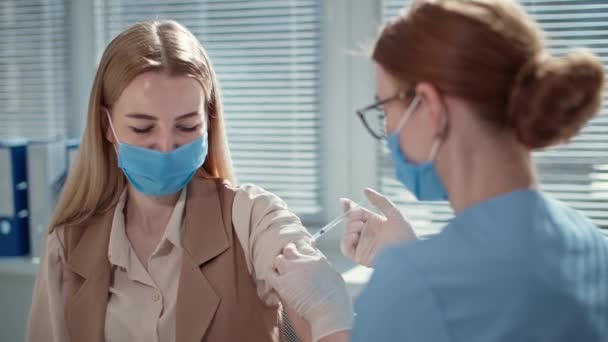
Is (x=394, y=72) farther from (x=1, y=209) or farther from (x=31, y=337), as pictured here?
(x=1, y=209)

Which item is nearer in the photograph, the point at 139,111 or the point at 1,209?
the point at 139,111

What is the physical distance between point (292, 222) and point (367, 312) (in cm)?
61

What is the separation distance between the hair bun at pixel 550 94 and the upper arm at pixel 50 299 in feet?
3.58

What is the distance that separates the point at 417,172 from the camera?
111cm

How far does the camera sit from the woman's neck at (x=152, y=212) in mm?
1710

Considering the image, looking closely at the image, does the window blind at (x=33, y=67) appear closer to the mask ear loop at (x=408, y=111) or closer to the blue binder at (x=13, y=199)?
the blue binder at (x=13, y=199)

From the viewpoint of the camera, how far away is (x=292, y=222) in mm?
1619

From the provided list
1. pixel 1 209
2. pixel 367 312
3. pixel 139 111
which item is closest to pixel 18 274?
pixel 1 209

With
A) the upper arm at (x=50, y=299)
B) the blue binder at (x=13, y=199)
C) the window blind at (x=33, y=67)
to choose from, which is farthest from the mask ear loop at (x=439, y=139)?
the window blind at (x=33, y=67)

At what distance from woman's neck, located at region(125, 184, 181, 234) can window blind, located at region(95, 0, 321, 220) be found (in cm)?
100

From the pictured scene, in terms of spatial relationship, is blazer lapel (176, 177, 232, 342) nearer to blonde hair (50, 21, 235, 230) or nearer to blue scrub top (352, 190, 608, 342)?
blonde hair (50, 21, 235, 230)

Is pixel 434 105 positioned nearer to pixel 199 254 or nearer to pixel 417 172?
pixel 417 172

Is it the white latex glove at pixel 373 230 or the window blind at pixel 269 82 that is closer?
the white latex glove at pixel 373 230

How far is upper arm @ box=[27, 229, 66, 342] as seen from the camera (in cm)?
163
